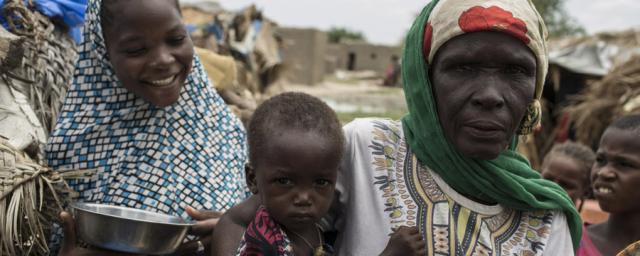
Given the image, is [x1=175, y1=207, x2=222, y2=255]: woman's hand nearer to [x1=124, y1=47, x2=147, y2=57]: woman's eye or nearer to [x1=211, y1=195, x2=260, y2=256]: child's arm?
[x1=211, y1=195, x2=260, y2=256]: child's arm

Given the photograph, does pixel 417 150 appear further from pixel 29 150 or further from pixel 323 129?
pixel 29 150

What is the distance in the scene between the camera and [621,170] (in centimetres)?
→ 314

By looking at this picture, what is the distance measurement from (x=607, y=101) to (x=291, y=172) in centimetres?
623

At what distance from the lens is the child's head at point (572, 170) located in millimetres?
3916

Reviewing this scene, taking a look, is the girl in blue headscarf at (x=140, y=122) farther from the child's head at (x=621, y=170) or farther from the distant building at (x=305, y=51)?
the distant building at (x=305, y=51)

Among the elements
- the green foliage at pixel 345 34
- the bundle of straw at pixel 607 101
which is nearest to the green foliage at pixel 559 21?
the green foliage at pixel 345 34

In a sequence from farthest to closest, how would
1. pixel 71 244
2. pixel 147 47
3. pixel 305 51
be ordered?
pixel 305 51
pixel 147 47
pixel 71 244

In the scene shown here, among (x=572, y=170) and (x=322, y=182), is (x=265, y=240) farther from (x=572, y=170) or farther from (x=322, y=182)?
(x=572, y=170)

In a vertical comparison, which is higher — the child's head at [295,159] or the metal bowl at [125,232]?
the child's head at [295,159]

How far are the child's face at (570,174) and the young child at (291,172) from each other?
2488mm

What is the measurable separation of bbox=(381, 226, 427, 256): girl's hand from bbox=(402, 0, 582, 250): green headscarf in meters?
0.22

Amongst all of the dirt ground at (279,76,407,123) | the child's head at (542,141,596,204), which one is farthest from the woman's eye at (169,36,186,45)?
the dirt ground at (279,76,407,123)

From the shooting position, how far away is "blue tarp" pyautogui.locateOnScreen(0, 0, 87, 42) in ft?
10.7

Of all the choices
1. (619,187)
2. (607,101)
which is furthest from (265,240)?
(607,101)
